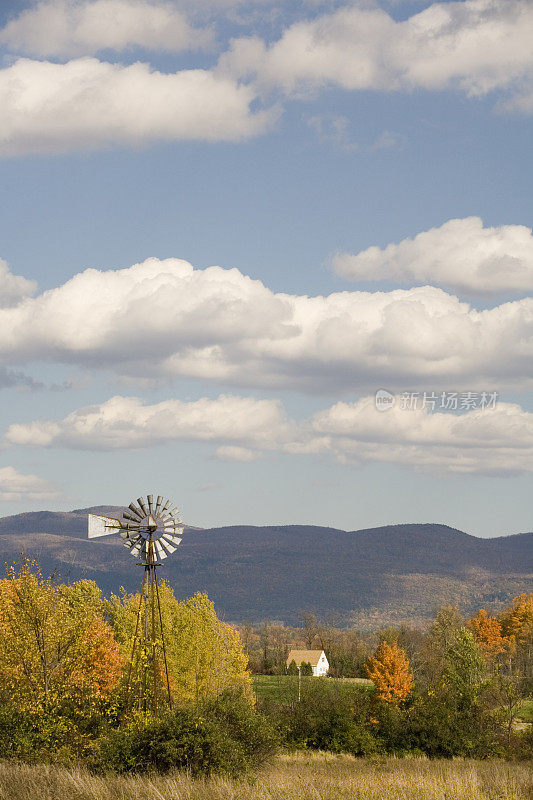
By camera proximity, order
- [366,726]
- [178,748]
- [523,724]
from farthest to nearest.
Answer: [523,724] < [366,726] < [178,748]

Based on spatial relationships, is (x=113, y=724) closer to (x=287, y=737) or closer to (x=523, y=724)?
(x=287, y=737)

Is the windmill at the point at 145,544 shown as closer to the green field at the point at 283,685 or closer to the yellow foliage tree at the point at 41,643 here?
the yellow foliage tree at the point at 41,643

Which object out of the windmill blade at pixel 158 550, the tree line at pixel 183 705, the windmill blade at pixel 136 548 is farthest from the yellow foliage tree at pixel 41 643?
the windmill blade at pixel 158 550

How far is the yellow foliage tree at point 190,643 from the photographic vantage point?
49.7 metres

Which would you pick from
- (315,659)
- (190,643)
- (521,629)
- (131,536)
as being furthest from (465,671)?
(315,659)

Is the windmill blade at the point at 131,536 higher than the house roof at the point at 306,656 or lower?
higher

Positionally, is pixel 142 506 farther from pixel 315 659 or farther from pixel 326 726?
pixel 315 659

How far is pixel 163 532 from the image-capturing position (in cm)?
3158

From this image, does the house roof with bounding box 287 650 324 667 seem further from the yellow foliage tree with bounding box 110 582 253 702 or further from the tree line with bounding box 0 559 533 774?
the yellow foliage tree with bounding box 110 582 253 702

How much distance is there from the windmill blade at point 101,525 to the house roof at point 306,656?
115 m

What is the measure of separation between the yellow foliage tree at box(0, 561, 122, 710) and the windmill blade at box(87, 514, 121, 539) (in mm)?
3163

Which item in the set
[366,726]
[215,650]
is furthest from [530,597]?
[366,726]

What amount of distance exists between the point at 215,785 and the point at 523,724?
57479mm

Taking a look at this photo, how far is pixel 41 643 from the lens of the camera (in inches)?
1160
